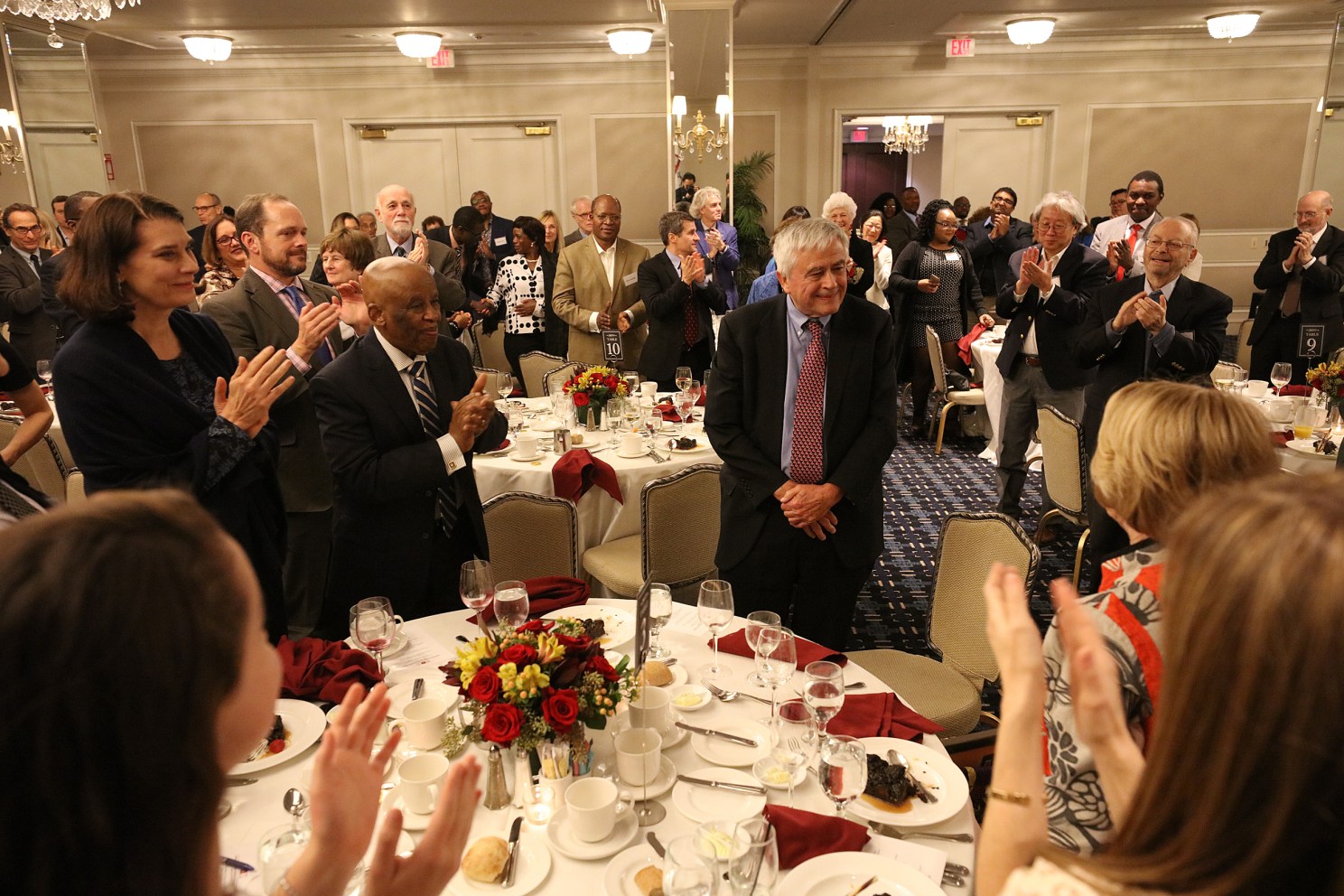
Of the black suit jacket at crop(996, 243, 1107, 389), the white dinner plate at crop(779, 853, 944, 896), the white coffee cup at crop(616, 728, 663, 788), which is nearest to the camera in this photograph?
the white dinner plate at crop(779, 853, 944, 896)

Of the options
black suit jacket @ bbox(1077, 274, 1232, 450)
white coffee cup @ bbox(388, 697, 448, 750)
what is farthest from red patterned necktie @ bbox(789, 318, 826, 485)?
black suit jacket @ bbox(1077, 274, 1232, 450)

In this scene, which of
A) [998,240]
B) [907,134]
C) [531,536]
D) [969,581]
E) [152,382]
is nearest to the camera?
[152,382]

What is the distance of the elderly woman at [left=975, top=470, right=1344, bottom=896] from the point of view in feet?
2.68

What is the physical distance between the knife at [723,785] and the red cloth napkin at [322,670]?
2.82 ft

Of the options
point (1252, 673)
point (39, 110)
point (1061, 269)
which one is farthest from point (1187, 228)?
point (39, 110)

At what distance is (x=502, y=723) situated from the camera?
5.26 ft

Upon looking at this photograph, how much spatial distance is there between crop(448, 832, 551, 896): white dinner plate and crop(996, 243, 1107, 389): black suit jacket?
428 cm

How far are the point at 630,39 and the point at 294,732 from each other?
29.7 ft

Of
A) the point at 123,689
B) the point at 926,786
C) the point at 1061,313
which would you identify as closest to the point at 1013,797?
the point at 926,786

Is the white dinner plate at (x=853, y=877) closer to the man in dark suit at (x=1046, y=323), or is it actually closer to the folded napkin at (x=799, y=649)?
the folded napkin at (x=799, y=649)

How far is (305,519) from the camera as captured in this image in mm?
3787

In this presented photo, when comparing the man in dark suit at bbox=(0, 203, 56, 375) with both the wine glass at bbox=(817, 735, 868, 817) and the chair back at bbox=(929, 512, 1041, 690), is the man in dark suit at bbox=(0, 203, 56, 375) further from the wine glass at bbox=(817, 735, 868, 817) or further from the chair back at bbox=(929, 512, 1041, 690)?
the wine glass at bbox=(817, 735, 868, 817)

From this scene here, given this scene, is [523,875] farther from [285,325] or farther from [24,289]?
[24,289]

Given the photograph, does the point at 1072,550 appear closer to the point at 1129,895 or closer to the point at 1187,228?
the point at 1187,228
